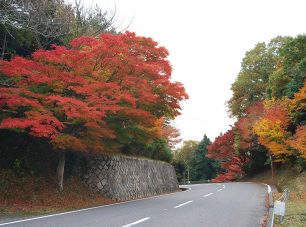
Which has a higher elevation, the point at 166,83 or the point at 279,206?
the point at 166,83

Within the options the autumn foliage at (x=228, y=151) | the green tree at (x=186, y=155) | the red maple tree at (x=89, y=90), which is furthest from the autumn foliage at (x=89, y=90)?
the green tree at (x=186, y=155)

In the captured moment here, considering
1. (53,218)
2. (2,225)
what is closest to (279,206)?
(53,218)

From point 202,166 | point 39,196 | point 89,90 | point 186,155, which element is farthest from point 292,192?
point 186,155

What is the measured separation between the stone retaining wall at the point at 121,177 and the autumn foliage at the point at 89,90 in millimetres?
2284

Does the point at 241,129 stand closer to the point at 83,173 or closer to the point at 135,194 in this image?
the point at 135,194

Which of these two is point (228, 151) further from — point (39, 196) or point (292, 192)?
point (39, 196)

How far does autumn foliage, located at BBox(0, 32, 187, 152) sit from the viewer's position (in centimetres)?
1243

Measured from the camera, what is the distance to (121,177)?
18.5 m

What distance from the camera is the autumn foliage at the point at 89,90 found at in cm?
1243

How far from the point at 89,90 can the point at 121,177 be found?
7.20 meters

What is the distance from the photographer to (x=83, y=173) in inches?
680

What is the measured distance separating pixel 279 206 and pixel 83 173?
1088 centimetres

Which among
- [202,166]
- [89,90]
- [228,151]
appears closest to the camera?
[89,90]

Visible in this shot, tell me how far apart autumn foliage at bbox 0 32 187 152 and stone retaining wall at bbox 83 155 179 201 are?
228cm
